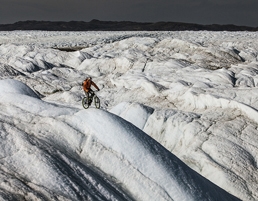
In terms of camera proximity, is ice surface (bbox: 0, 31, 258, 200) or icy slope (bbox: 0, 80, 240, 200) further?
ice surface (bbox: 0, 31, 258, 200)

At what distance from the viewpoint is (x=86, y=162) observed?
1026cm

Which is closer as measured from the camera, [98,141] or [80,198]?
[80,198]

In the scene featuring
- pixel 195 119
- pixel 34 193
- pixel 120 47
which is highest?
pixel 34 193

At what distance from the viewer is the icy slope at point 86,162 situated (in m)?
8.81

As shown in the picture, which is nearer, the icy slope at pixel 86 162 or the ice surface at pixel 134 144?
the icy slope at pixel 86 162

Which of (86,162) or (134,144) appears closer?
(86,162)

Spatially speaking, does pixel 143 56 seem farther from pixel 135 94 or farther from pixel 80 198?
pixel 80 198

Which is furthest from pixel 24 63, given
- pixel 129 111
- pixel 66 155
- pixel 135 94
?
pixel 66 155

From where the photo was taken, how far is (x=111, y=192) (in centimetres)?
923

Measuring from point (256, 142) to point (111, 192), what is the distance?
27.5ft

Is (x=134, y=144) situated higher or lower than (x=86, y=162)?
higher

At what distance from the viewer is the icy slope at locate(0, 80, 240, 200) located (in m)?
8.81

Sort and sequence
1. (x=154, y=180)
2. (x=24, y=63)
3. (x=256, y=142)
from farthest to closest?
(x=24, y=63) → (x=256, y=142) → (x=154, y=180)

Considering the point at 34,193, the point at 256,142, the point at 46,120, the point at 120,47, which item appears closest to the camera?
the point at 34,193
